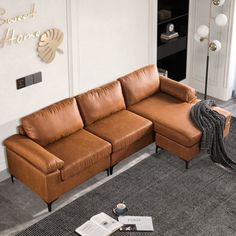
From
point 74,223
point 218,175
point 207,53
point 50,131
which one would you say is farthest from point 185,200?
point 207,53

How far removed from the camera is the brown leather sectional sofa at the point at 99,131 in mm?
5305

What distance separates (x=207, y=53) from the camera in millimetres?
7168

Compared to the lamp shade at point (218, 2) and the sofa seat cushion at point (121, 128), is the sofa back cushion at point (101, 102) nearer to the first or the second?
the sofa seat cushion at point (121, 128)

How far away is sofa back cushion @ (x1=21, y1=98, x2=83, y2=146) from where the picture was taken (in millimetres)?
5500

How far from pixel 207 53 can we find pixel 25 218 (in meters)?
3.50

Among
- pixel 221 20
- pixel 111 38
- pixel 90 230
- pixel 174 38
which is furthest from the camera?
pixel 174 38

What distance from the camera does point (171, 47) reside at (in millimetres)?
7383

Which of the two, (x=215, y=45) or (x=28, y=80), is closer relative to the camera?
(x=28, y=80)

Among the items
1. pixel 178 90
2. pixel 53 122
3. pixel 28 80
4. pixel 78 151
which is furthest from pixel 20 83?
pixel 178 90

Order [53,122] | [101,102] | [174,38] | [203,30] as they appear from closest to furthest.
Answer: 1. [53,122]
2. [101,102]
3. [203,30]
4. [174,38]

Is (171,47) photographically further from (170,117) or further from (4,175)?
(4,175)

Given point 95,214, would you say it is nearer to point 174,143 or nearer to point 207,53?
point 174,143

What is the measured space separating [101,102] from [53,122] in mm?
740

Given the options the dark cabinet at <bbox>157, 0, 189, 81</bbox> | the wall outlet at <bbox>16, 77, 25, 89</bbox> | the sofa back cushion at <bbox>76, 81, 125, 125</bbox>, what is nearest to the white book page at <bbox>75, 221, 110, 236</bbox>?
the sofa back cushion at <bbox>76, 81, 125, 125</bbox>
